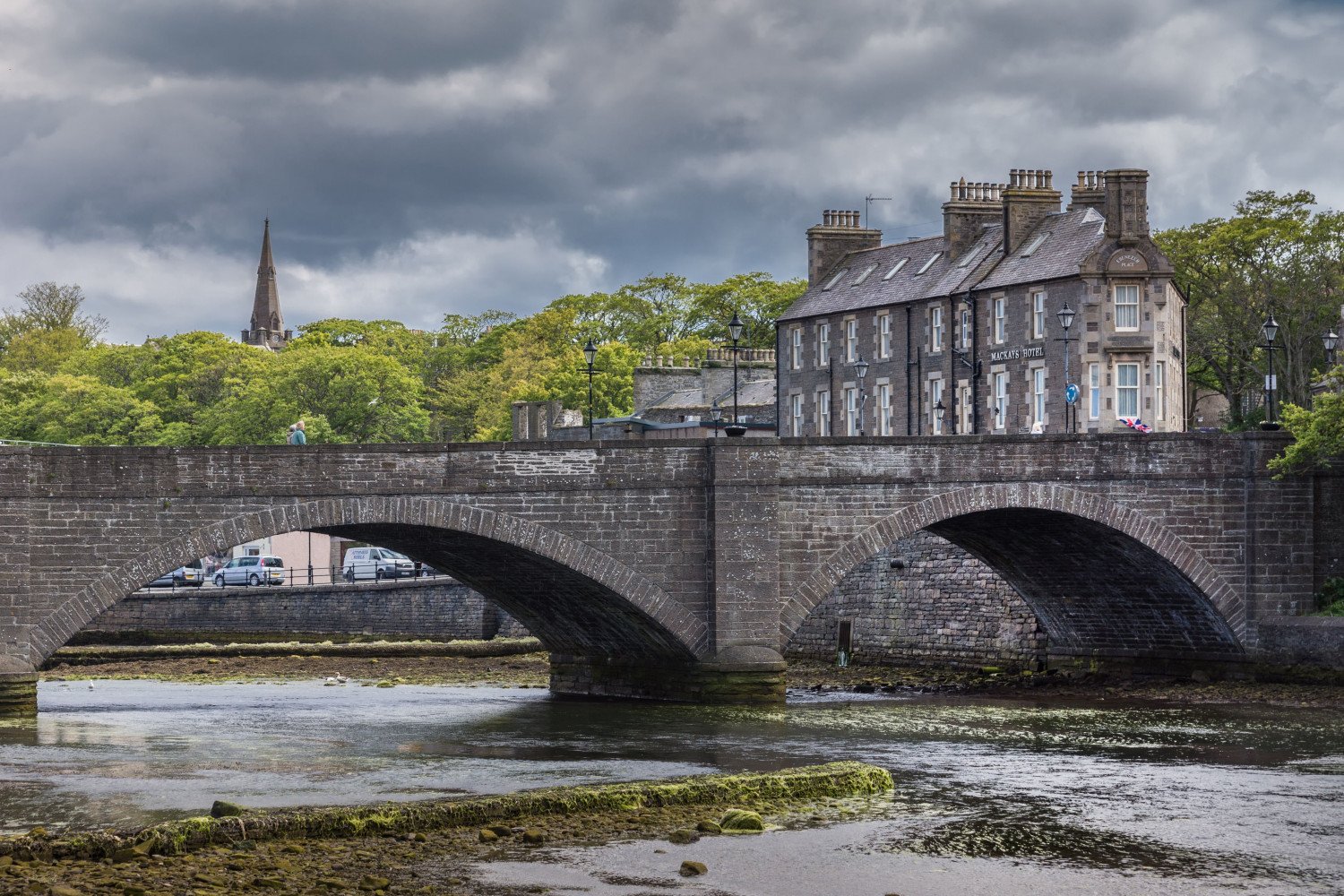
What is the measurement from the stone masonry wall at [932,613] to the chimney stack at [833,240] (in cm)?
2813

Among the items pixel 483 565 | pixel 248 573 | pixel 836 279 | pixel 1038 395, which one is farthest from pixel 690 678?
pixel 248 573

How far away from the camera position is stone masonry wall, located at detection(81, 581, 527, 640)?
64.9 meters

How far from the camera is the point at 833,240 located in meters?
80.5

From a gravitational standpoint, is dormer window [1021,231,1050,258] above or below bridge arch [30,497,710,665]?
above

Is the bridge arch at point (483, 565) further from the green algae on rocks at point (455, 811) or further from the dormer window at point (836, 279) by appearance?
the dormer window at point (836, 279)

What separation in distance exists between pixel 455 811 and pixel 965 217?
2083 inches

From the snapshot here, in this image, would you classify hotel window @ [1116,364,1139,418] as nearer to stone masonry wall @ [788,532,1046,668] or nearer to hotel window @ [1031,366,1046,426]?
hotel window @ [1031,366,1046,426]

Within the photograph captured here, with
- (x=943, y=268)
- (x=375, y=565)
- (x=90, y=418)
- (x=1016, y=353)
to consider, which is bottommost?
(x=375, y=565)

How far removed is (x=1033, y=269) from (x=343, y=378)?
42081 mm

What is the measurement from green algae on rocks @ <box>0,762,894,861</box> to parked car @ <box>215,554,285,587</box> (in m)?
55.9

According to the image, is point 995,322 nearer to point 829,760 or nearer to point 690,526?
point 690,526

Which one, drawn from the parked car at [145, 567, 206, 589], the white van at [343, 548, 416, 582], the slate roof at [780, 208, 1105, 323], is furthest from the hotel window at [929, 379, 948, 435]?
the parked car at [145, 567, 206, 589]

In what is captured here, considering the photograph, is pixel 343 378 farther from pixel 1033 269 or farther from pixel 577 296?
pixel 1033 269

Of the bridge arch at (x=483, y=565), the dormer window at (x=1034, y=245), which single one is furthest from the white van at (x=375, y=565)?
the bridge arch at (x=483, y=565)
